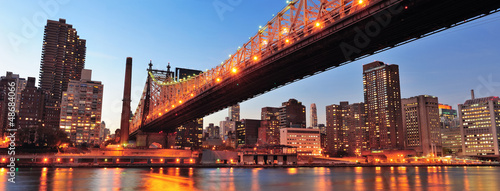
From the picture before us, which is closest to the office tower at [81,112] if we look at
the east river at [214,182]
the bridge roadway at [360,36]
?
the east river at [214,182]

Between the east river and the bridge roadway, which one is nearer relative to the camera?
the bridge roadway

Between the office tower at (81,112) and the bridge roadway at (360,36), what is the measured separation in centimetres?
15901

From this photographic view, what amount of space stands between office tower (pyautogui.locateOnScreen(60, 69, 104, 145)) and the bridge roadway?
15901 cm

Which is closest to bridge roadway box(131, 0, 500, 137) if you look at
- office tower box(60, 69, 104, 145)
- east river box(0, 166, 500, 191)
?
east river box(0, 166, 500, 191)

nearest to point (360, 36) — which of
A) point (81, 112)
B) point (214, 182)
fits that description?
point (214, 182)

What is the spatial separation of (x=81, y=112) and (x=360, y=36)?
187189mm

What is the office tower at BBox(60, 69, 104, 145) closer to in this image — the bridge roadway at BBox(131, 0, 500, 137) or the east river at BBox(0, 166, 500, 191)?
the east river at BBox(0, 166, 500, 191)

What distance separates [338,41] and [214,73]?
34.5 metres

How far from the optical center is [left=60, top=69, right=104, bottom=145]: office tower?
188500 millimetres

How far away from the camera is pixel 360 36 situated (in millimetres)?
32031

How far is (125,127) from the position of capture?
112125 millimetres

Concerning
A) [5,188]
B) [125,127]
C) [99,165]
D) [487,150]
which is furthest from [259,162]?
[487,150]

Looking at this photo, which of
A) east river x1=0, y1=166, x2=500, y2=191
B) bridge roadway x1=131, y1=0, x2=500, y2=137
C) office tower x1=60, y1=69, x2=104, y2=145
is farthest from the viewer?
office tower x1=60, y1=69, x2=104, y2=145

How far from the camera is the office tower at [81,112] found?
18850cm
